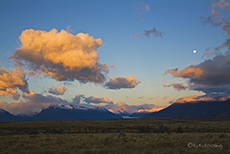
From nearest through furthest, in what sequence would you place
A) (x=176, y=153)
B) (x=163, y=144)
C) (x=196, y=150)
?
(x=176, y=153)
(x=196, y=150)
(x=163, y=144)

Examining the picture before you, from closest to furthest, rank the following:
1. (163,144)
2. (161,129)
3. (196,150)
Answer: (196,150) → (163,144) → (161,129)

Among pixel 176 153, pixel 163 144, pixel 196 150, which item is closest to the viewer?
pixel 176 153

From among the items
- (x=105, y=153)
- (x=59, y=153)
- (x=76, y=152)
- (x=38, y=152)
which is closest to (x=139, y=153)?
(x=105, y=153)

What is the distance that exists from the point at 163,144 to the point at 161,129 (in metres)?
26.7

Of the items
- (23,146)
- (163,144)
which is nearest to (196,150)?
(163,144)

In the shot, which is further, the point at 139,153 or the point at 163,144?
the point at 163,144

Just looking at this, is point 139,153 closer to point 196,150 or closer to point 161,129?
point 196,150

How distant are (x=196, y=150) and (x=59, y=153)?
49.9ft

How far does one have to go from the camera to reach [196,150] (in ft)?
75.5

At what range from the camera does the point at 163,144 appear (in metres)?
26.9

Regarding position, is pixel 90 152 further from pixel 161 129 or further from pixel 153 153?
pixel 161 129

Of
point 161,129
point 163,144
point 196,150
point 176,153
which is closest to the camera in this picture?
point 176,153

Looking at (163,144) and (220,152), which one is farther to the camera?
(163,144)

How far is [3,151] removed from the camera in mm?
23781
